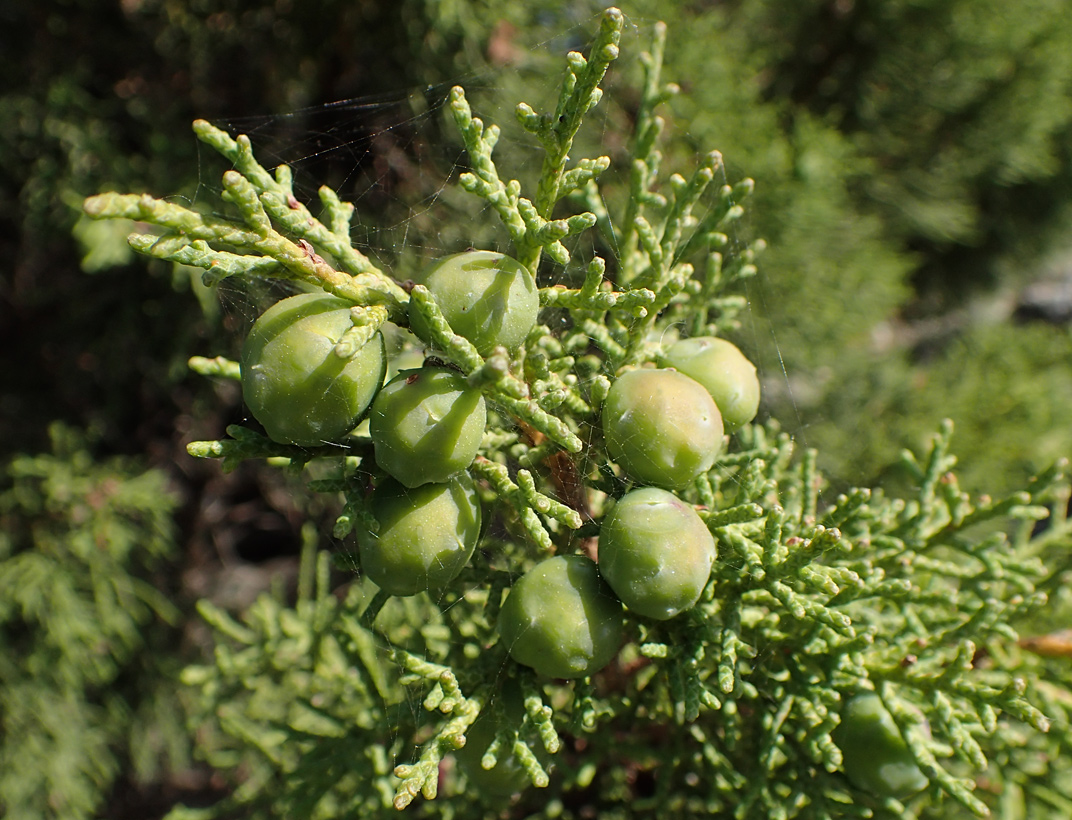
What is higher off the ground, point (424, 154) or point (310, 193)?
point (424, 154)

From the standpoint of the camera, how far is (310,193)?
2639 millimetres

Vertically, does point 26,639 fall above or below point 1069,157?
below

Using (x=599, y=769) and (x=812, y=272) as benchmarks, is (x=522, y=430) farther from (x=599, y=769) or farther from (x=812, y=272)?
(x=812, y=272)

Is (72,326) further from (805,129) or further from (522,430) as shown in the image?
(805,129)

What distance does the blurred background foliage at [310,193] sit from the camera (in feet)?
8.25

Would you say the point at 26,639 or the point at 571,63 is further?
the point at 26,639

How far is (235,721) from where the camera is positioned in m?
1.96

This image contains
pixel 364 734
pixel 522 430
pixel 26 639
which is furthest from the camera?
pixel 26 639

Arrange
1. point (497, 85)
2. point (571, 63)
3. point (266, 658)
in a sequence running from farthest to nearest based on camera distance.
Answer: point (497, 85), point (266, 658), point (571, 63)

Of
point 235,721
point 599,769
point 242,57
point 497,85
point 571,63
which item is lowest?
point 235,721

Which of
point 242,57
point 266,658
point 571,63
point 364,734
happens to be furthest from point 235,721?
point 242,57

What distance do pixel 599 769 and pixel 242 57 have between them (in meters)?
2.88

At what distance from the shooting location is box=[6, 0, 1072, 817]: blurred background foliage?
2514 millimetres

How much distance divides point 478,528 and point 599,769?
102cm
